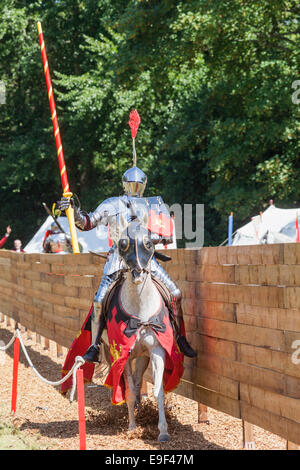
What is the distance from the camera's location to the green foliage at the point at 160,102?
16969 mm

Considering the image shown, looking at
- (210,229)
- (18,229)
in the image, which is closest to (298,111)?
(210,229)

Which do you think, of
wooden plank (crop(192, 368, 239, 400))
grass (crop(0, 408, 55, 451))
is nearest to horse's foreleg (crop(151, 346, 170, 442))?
wooden plank (crop(192, 368, 239, 400))

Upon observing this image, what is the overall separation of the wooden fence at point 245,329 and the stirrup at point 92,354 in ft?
2.59

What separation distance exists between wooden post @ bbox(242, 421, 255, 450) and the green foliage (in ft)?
39.1

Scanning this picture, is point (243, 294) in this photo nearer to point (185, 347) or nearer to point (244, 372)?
point (244, 372)

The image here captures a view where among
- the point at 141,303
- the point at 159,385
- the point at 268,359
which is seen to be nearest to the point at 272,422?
the point at 268,359

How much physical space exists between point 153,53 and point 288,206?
6015 mm

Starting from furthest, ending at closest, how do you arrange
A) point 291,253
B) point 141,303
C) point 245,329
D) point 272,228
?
point 272,228, point 141,303, point 245,329, point 291,253

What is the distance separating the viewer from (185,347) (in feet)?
18.1

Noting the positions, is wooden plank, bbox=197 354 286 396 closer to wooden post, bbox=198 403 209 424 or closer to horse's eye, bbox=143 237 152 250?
wooden post, bbox=198 403 209 424

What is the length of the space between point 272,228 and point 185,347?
977 cm

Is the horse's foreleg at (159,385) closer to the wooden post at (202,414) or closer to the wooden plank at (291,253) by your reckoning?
the wooden post at (202,414)

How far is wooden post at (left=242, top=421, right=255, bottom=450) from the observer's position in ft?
16.5
